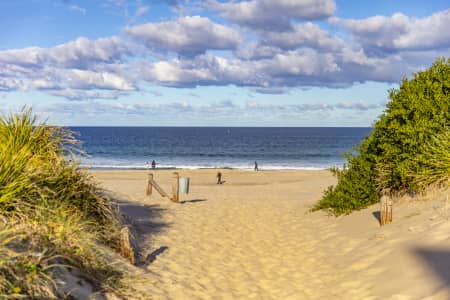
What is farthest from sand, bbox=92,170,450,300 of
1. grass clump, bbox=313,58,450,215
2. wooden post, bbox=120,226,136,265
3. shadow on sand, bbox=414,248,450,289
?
grass clump, bbox=313,58,450,215

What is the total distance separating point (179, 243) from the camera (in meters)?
10.1

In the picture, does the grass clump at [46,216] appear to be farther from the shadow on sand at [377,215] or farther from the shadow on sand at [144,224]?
the shadow on sand at [377,215]

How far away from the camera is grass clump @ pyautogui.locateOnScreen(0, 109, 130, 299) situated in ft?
15.6

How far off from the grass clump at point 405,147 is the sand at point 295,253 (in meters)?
0.59

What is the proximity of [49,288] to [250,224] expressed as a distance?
29.3 feet

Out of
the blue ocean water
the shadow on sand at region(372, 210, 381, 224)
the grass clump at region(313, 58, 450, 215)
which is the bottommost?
the blue ocean water

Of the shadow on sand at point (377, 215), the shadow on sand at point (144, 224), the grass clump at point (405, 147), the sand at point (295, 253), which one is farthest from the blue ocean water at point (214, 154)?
the shadow on sand at point (377, 215)

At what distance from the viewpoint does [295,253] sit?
33.2 feet

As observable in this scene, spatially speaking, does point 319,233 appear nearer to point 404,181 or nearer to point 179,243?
point 404,181

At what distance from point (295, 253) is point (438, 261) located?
3671mm

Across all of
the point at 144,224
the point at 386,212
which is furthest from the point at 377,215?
the point at 144,224

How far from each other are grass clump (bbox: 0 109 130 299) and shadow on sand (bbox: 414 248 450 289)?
4795 millimetres

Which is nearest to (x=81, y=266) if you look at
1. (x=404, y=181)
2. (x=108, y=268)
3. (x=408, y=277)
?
(x=108, y=268)

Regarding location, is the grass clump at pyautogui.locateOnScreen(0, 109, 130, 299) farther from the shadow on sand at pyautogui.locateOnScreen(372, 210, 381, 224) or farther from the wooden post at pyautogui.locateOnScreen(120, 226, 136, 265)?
the shadow on sand at pyautogui.locateOnScreen(372, 210, 381, 224)
